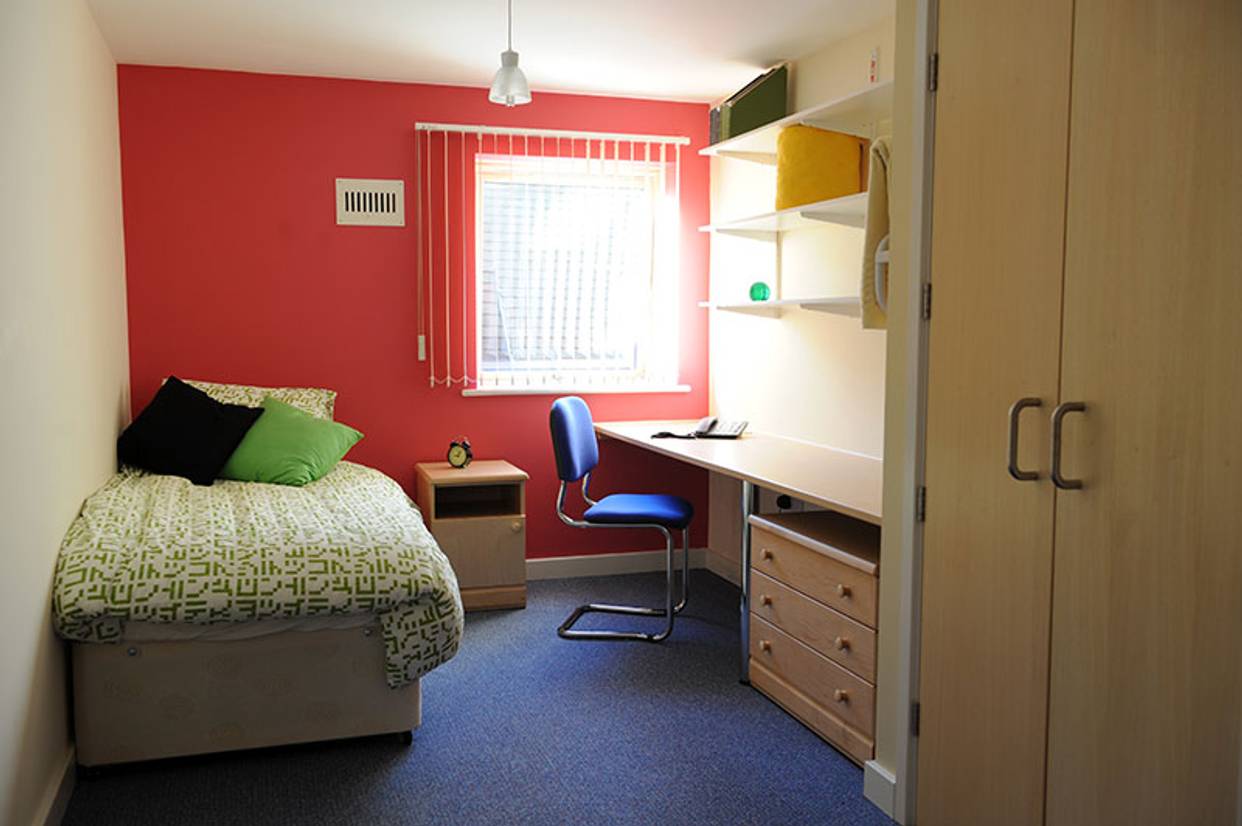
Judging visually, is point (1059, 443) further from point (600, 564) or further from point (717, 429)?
point (600, 564)

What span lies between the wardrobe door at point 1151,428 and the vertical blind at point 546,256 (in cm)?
321

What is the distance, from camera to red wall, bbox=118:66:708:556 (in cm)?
445

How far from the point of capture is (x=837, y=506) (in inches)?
113

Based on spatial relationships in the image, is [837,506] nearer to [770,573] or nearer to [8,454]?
[770,573]

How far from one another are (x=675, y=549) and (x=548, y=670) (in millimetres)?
1646

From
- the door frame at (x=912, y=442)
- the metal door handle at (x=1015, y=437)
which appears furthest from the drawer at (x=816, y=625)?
the metal door handle at (x=1015, y=437)

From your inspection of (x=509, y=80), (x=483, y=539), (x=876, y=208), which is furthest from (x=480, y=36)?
(x=483, y=539)

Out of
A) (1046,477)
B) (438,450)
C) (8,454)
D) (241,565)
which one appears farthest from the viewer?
(438,450)

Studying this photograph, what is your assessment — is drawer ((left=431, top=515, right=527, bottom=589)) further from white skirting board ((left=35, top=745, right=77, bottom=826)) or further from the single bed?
white skirting board ((left=35, top=745, right=77, bottom=826))

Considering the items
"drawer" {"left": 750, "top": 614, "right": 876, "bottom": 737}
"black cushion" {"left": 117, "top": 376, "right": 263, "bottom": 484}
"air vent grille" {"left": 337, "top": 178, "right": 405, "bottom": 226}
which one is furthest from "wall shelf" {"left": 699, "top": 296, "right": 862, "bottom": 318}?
"black cushion" {"left": 117, "top": 376, "right": 263, "bottom": 484}

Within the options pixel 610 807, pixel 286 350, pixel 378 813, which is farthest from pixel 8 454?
pixel 286 350

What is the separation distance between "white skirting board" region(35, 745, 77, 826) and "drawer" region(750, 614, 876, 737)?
80.6 inches

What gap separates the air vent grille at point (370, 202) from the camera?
4.68 metres

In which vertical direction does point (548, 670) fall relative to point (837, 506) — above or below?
below
